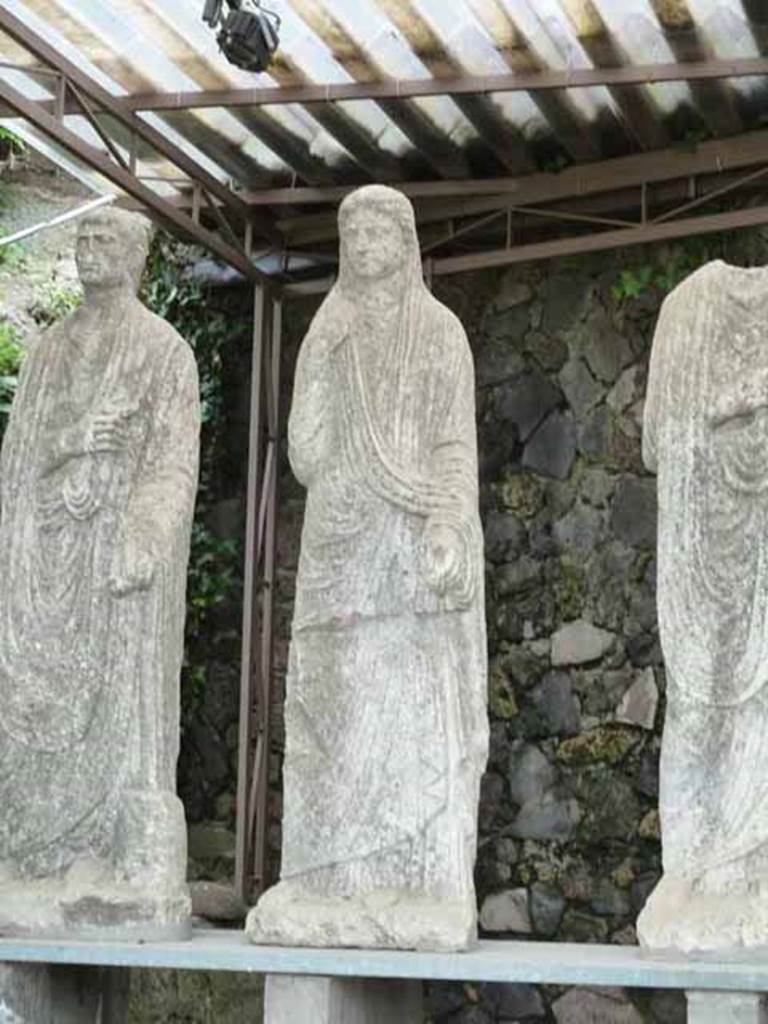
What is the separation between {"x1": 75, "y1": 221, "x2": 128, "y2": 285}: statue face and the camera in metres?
7.70

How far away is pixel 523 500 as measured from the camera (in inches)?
423

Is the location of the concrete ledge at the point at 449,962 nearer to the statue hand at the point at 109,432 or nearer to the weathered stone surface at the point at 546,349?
the statue hand at the point at 109,432

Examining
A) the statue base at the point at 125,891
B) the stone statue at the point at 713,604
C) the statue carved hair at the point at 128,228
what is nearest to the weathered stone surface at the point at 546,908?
the statue base at the point at 125,891

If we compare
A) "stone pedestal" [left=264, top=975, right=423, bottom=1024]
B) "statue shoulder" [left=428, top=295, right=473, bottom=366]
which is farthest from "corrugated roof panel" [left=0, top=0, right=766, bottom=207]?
"stone pedestal" [left=264, top=975, right=423, bottom=1024]

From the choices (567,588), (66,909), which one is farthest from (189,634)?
(66,909)

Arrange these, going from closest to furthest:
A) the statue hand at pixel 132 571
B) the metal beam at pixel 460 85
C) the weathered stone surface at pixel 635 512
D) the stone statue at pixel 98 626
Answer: the stone statue at pixel 98 626
the statue hand at pixel 132 571
the metal beam at pixel 460 85
the weathered stone surface at pixel 635 512

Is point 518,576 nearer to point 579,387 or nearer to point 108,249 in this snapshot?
point 579,387

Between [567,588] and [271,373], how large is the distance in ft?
7.01

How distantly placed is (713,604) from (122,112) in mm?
4676

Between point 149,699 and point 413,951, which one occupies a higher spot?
point 149,699

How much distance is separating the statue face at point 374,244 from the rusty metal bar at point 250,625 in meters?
3.80

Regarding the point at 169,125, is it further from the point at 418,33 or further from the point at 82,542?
the point at 82,542

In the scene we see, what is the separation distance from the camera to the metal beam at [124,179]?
361 inches

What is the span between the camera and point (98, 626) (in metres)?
7.32
